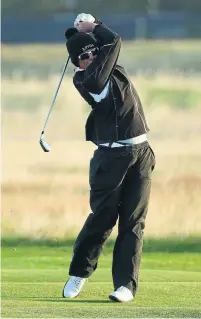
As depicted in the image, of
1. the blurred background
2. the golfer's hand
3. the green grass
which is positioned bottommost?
the blurred background

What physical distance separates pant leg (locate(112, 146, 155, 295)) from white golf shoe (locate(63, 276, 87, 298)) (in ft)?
0.67

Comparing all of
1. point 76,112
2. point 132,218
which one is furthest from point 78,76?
point 76,112

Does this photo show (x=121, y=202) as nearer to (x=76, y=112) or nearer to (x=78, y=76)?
(x=78, y=76)

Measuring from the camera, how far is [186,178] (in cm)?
1374

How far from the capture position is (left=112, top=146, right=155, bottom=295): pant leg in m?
6.28

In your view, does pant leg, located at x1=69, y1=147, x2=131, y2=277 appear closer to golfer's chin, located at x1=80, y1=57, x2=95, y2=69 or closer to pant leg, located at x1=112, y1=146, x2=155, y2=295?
pant leg, located at x1=112, y1=146, x2=155, y2=295

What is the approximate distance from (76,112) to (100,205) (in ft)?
33.7

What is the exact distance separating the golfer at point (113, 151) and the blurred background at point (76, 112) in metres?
5.24

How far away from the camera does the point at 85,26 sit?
6.32 m

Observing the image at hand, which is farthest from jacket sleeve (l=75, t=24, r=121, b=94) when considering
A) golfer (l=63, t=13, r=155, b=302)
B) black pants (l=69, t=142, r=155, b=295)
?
black pants (l=69, t=142, r=155, b=295)

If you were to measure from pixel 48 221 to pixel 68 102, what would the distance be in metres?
4.57

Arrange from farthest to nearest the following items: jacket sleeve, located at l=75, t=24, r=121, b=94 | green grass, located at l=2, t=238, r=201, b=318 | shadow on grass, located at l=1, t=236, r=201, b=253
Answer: shadow on grass, located at l=1, t=236, r=201, b=253
jacket sleeve, located at l=75, t=24, r=121, b=94
green grass, located at l=2, t=238, r=201, b=318

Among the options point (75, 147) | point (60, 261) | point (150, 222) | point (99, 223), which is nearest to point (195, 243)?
point (150, 222)

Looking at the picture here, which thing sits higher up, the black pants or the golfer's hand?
the golfer's hand
